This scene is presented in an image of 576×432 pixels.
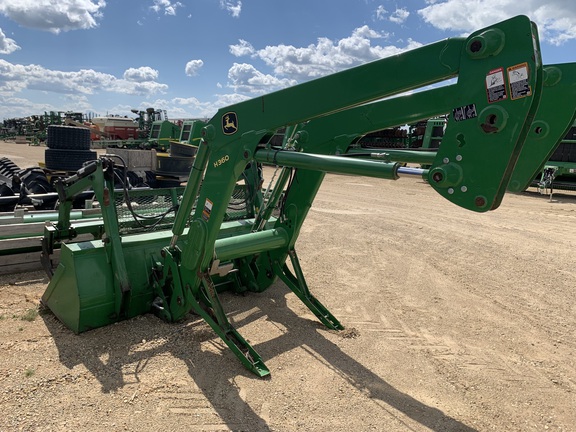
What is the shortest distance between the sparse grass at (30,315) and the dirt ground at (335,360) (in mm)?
24

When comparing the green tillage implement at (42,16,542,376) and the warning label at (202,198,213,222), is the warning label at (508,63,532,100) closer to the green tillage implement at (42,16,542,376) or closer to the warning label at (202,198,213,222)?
A: the green tillage implement at (42,16,542,376)

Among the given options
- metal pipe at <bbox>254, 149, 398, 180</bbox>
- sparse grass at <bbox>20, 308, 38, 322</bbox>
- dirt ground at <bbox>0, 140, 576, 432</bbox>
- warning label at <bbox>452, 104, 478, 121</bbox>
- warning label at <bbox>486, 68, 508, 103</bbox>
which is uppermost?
warning label at <bbox>486, 68, 508, 103</bbox>

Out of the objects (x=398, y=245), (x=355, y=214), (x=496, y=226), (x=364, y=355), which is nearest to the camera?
(x=364, y=355)

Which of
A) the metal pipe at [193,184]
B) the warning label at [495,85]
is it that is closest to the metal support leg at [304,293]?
the metal pipe at [193,184]

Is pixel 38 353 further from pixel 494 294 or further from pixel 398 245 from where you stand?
pixel 398 245

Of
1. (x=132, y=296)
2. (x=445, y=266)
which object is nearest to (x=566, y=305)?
(x=445, y=266)

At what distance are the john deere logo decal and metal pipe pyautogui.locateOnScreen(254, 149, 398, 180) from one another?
294 mm

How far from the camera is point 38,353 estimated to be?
3.46 m

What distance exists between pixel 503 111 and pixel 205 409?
2.58 metres

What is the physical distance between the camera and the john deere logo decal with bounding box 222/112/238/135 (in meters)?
3.21

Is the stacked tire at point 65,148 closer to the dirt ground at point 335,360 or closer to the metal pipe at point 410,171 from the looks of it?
the dirt ground at point 335,360

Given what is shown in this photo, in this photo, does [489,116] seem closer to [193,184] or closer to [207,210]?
[207,210]

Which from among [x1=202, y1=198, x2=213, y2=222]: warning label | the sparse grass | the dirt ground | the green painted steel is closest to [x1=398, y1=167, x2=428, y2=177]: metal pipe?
the green painted steel

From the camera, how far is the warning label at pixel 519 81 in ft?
6.70
